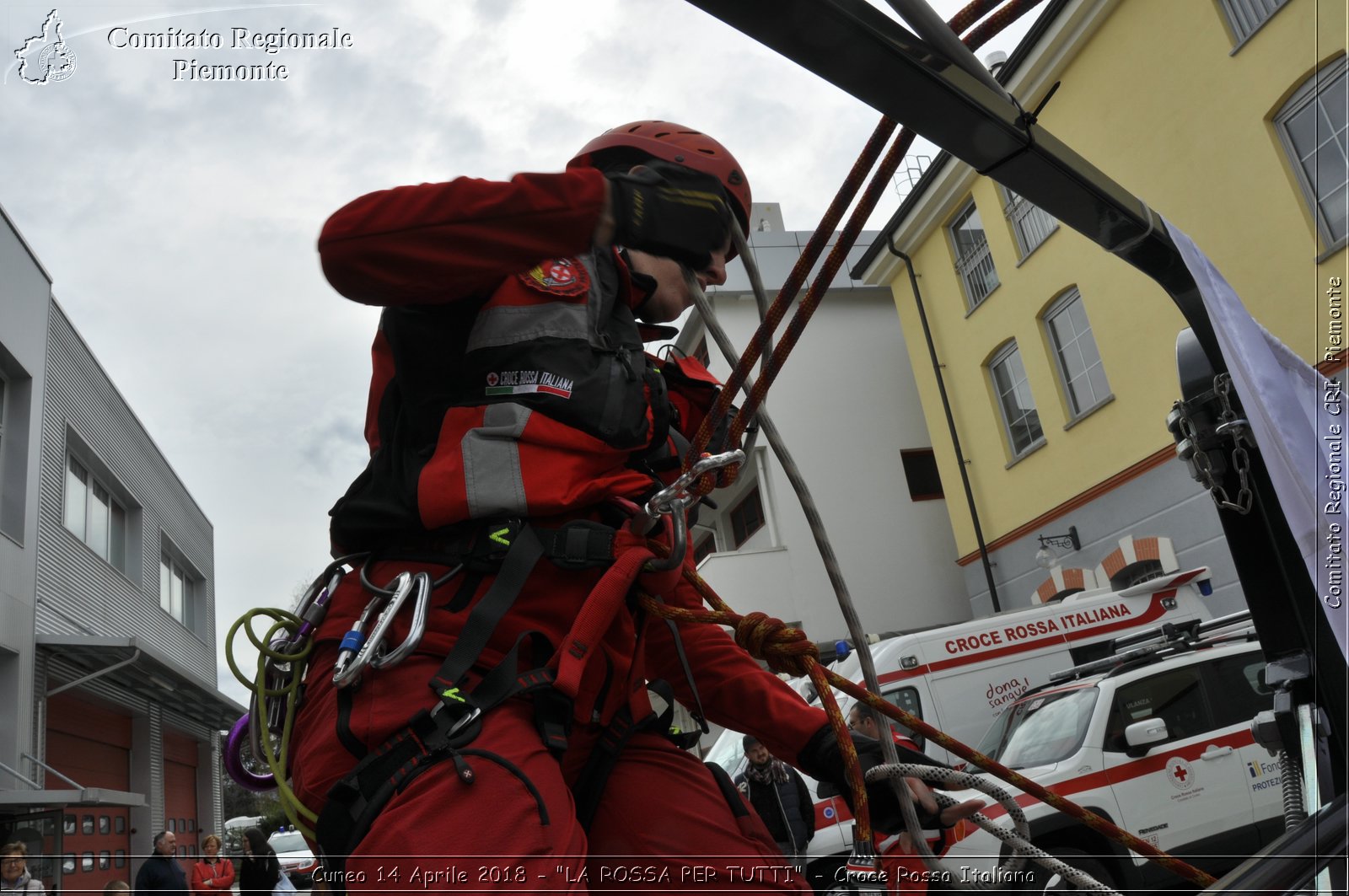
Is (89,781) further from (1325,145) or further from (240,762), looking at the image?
(1325,145)

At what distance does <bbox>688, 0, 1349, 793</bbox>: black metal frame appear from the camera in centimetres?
131

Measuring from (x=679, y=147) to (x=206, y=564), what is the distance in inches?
947

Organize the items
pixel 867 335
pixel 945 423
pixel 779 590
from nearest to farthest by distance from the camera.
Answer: pixel 945 423, pixel 779 590, pixel 867 335

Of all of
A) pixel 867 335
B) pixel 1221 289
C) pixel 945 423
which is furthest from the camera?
pixel 867 335

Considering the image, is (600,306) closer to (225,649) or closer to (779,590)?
(225,649)

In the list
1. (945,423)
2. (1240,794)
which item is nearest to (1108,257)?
(945,423)

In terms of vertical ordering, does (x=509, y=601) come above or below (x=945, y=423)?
below

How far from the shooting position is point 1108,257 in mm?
11180

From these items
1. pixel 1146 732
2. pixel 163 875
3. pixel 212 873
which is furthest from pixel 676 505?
pixel 212 873

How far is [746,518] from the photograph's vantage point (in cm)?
2061

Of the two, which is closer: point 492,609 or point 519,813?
point 519,813

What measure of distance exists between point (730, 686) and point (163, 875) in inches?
365

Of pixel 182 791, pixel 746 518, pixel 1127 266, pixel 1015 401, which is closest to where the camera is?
pixel 1127 266

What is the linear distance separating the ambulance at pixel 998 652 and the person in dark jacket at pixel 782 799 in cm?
182
